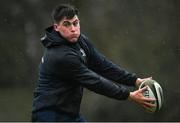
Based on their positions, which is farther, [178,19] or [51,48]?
[178,19]

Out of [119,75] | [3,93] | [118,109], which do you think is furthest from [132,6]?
[119,75]

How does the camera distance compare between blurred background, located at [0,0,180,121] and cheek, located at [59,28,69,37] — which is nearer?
cheek, located at [59,28,69,37]

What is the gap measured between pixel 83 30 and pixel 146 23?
37.4 inches

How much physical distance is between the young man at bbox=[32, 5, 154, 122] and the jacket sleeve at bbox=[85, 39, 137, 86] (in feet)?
1.04

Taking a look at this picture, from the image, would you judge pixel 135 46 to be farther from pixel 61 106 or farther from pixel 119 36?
pixel 61 106

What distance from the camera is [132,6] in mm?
8898

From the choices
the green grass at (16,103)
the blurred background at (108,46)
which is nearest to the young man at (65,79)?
the blurred background at (108,46)

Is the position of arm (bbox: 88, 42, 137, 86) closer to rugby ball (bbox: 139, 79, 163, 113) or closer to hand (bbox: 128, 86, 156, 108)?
rugby ball (bbox: 139, 79, 163, 113)

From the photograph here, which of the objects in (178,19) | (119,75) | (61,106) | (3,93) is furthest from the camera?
(3,93)

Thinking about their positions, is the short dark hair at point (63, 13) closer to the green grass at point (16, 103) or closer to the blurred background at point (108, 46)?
the blurred background at point (108, 46)

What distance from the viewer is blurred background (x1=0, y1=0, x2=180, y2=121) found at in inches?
347

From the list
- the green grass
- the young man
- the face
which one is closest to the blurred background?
the green grass

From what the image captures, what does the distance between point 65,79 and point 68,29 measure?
44cm

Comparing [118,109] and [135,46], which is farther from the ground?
[135,46]
